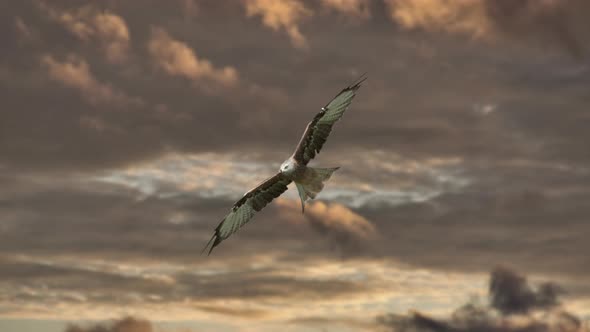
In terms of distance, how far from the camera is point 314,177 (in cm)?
4084

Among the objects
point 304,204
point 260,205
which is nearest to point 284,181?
point 260,205

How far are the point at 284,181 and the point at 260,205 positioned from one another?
2.04 meters

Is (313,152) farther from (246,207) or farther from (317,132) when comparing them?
(246,207)

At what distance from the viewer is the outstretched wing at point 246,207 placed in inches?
1794

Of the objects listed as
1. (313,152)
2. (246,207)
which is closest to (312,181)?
(313,152)

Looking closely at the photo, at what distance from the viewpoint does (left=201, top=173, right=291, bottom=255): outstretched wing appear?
149ft

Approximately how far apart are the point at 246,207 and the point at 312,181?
635cm

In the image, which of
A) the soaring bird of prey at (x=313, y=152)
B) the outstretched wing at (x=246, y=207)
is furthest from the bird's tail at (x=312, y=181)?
the outstretched wing at (x=246, y=207)

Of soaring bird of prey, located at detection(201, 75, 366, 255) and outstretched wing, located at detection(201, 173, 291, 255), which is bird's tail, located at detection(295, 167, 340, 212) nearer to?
soaring bird of prey, located at detection(201, 75, 366, 255)

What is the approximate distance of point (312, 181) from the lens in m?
40.9

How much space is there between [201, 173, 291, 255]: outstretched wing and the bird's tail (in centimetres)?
431

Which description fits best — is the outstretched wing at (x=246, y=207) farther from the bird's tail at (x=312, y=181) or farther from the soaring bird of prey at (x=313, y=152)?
the bird's tail at (x=312, y=181)

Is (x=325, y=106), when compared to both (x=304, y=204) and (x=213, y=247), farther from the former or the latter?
(x=213, y=247)

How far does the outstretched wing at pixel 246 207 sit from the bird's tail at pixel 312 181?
4.31 metres
